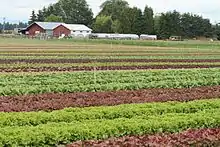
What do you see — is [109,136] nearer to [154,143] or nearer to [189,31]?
[154,143]

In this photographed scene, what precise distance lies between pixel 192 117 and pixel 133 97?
17.4 ft

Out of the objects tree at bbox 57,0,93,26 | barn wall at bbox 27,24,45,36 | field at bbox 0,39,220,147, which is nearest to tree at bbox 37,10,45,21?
tree at bbox 57,0,93,26

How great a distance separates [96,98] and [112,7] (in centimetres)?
15713

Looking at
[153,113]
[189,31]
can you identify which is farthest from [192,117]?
[189,31]

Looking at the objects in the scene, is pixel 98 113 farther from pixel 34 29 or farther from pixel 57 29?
pixel 34 29

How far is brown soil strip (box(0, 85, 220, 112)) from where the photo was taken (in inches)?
620

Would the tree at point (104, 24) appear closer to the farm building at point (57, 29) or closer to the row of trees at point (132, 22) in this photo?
the row of trees at point (132, 22)

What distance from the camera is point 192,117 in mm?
12914

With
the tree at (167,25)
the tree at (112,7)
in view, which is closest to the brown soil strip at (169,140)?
the tree at (167,25)

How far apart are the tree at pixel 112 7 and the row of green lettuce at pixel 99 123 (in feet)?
496

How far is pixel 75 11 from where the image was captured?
18538cm

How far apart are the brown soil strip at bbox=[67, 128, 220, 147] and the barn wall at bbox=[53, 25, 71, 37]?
132 m

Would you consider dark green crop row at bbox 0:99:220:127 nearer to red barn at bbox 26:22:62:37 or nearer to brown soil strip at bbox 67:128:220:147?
brown soil strip at bbox 67:128:220:147

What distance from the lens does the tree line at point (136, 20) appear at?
130375 mm
